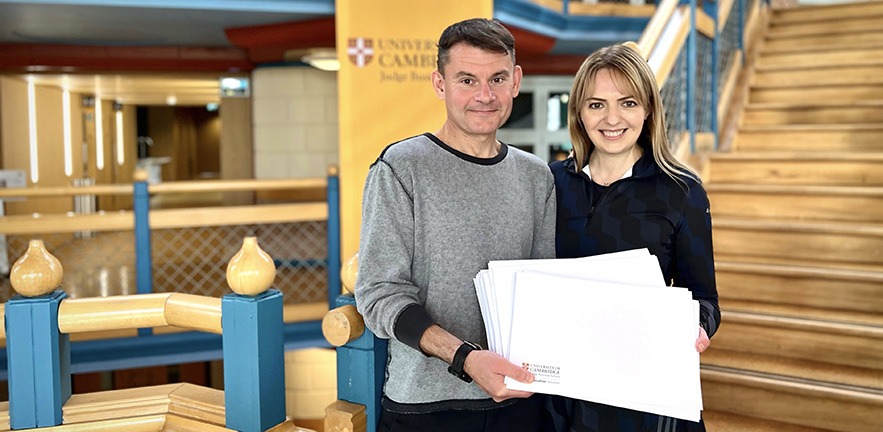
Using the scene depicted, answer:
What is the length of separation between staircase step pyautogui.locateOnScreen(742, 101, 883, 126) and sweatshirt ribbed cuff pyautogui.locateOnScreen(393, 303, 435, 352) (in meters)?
3.92

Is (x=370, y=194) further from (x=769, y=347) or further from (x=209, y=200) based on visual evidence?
(x=209, y=200)

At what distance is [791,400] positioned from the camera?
2695 mm

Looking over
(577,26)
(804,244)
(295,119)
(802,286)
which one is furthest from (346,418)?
(295,119)

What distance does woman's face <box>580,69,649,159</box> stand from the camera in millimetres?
1622

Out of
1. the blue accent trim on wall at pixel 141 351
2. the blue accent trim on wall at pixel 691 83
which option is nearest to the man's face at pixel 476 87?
the blue accent trim on wall at pixel 691 83

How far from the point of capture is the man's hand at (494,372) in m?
1.34

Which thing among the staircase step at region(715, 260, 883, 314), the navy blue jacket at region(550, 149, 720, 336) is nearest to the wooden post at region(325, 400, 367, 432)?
the navy blue jacket at region(550, 149, 720, 336)

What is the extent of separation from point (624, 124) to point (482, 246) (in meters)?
0.44

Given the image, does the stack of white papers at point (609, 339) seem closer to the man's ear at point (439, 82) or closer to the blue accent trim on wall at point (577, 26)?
the man's ear at point (439, 82)

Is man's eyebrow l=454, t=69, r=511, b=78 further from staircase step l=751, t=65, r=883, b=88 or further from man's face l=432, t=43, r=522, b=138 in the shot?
staircase step l=751, t=65, r=883, b=88

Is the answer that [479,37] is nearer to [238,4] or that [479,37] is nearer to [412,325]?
[412,325]

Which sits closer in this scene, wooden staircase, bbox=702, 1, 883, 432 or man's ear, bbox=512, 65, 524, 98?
man's ear, bbox=512, 65, 524, 98

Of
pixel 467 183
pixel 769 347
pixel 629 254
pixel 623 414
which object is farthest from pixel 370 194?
pixel 769 347

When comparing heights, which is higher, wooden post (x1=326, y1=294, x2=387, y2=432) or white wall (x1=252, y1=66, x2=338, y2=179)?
white wall (x1=252, y1=66, x2=338, y2=179)
